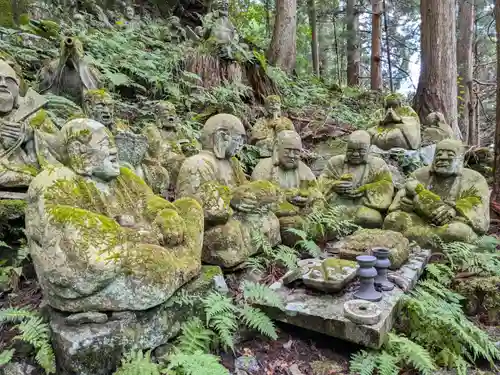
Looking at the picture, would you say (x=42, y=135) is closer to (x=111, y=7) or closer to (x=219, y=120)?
(x=219, y=120)

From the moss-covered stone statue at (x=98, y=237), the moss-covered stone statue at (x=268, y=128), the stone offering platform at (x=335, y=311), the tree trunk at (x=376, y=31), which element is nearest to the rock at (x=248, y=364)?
the stone offering platform at (x=335, y=311)

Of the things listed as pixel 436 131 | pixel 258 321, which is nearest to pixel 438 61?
pixel 436 131

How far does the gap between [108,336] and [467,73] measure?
14597 mm

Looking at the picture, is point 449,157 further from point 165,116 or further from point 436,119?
point 436,119

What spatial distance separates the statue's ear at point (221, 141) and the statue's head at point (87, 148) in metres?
1.48

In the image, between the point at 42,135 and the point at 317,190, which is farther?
the point at 317,190

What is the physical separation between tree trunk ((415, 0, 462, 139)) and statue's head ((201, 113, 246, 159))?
24.9 ft

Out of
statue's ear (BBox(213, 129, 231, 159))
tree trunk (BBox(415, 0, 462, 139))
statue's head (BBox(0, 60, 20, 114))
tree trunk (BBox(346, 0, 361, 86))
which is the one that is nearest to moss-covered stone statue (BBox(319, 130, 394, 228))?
statue's ear (BBox(213, 129, 231, 159))

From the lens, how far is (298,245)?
15.6ft

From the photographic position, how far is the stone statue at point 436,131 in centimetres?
860

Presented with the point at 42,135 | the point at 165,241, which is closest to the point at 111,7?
the point at 42,135

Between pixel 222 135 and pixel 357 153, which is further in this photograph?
pixel 357 153

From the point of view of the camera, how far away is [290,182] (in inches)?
203

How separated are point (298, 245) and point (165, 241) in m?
2.11
